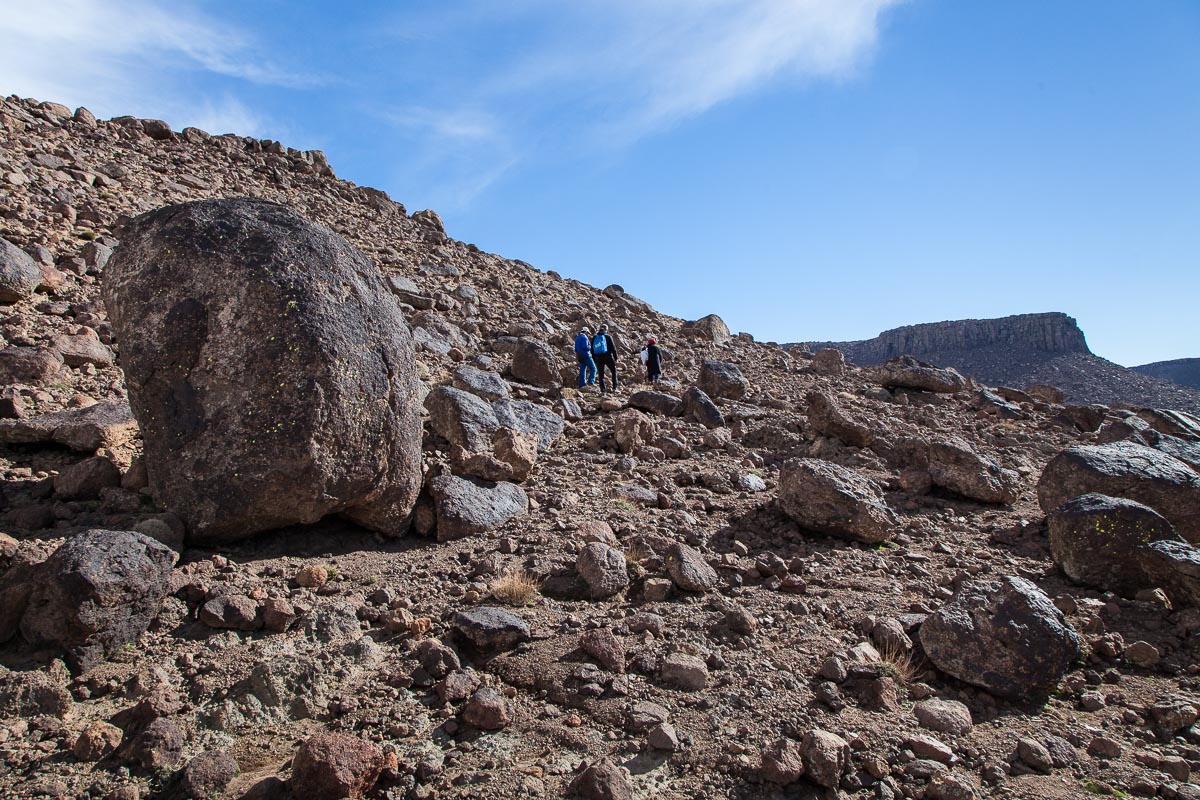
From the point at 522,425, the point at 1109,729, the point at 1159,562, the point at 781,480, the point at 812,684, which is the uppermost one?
the point at 522,425

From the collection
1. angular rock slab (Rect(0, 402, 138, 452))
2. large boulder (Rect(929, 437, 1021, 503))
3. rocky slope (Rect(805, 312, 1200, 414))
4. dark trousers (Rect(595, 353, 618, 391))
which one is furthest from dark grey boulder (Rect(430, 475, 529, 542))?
rocky slope (Rect(805, 312, 1200, 414))

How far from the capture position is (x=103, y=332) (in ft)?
29.3

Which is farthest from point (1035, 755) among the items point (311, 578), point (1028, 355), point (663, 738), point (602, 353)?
point (1028, 355)

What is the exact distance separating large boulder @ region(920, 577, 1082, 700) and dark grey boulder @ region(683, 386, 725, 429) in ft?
22.3

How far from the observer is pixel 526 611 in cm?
541

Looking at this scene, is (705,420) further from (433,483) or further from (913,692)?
(913,692)

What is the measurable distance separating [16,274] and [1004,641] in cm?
1145

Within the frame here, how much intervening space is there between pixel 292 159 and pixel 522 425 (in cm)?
1933

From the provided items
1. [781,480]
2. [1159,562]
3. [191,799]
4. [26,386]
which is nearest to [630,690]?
[191,799]

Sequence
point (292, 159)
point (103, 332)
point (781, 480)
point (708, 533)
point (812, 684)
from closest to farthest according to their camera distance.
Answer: point (812, 684)
point (708, 533)
point (781, 480)
point (103, 332)
point (292, 159)

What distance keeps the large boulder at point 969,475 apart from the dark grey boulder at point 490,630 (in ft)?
22.0

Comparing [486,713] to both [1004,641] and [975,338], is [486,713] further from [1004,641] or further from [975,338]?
[975,338]

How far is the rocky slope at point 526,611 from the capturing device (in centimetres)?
388

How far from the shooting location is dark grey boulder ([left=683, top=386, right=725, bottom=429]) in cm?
1193
